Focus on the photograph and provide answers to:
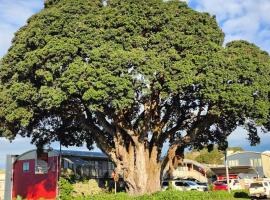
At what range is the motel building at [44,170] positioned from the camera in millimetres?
41250

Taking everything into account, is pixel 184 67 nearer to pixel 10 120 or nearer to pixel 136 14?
pixel 136 14

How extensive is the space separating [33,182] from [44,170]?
7.18 feet

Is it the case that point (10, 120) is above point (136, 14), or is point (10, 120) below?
below

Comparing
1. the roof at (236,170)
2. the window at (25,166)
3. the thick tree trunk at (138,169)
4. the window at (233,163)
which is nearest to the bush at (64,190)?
the thick tree trunk at (138,169)

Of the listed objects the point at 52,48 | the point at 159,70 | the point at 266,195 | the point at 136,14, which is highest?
the point at 136,14

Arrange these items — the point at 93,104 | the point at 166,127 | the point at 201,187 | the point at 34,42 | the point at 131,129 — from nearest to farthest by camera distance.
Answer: the point at 93,104 < the point at 34,42 < the point at 131,129 < the point at 166,127 < the point at 201,187

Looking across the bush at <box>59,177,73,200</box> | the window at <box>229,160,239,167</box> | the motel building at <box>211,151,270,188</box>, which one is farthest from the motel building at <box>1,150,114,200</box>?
the window at <box>229,160,239,167</box>

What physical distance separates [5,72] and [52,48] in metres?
4.90

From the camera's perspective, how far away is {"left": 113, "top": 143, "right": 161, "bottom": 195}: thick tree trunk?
92.7 ft

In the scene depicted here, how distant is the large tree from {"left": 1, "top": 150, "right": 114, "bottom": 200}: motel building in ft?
39.9

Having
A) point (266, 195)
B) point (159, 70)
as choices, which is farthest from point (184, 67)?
point (266, 195)

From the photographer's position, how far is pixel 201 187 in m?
43.5

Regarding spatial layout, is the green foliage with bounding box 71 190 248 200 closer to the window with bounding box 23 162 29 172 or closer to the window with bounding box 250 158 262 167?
the window with bounding box 23 162 29 172

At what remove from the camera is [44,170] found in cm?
4253
